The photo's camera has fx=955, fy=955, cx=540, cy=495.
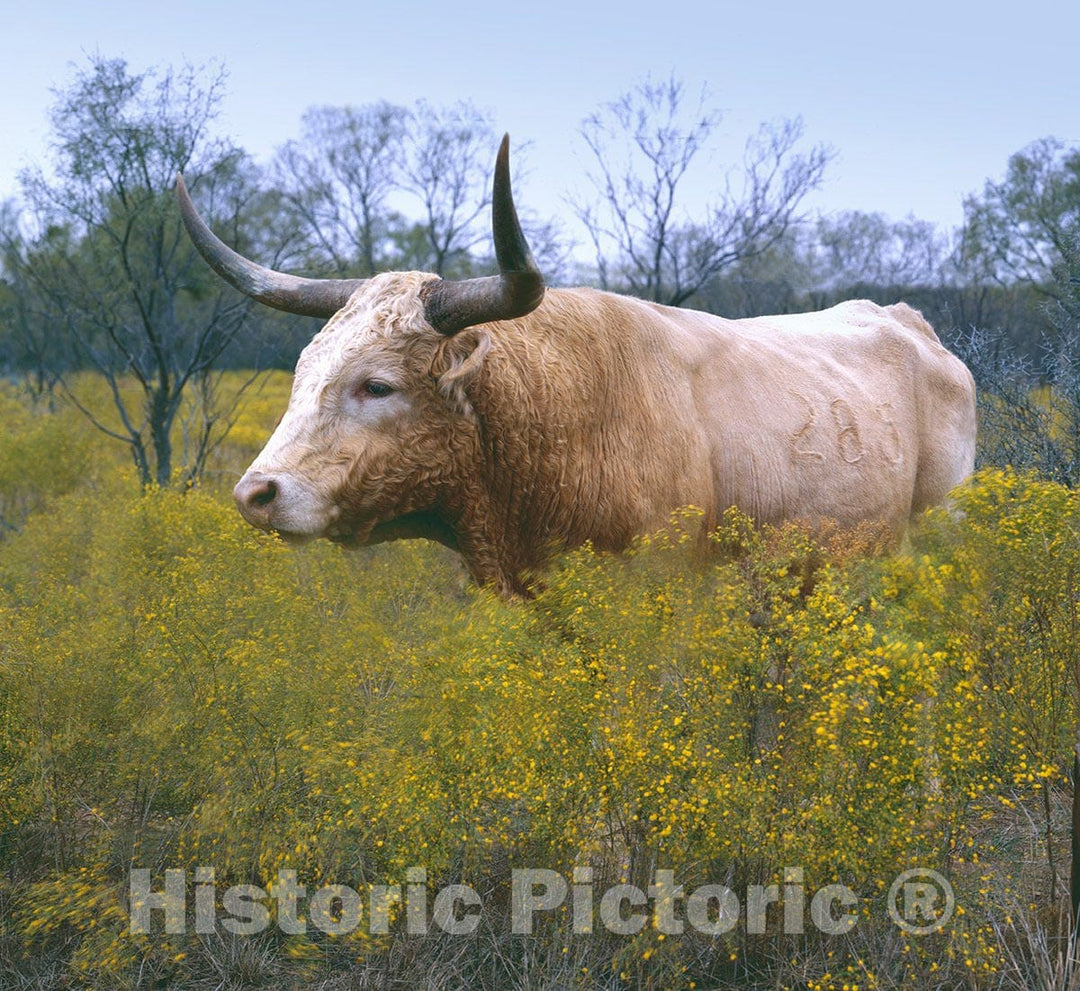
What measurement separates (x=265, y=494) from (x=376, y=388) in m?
0.56

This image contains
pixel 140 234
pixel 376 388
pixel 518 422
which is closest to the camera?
pixel 376 388

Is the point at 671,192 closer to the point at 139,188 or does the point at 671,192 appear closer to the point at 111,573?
the point at 139,188

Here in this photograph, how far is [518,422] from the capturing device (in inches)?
142

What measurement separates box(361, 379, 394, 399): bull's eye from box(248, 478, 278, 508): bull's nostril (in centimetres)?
49

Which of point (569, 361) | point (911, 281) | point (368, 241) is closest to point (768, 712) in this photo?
point (569, 361)

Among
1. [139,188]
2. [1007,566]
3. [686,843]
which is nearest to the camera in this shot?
[686,843]

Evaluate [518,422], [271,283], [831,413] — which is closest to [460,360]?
[518,422]

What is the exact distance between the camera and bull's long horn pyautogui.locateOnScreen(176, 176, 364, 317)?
12.5ft

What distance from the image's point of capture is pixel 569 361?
3773 mm

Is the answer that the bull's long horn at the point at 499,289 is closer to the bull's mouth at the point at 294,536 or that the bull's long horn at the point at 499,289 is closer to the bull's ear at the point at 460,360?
the bull's ear at the point at 460,360

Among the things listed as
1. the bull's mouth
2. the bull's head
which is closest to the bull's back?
the bull's head

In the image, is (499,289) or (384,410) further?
(384,410)

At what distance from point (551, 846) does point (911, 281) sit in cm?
2166

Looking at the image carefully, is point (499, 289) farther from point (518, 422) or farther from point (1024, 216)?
point (1024, 216)
